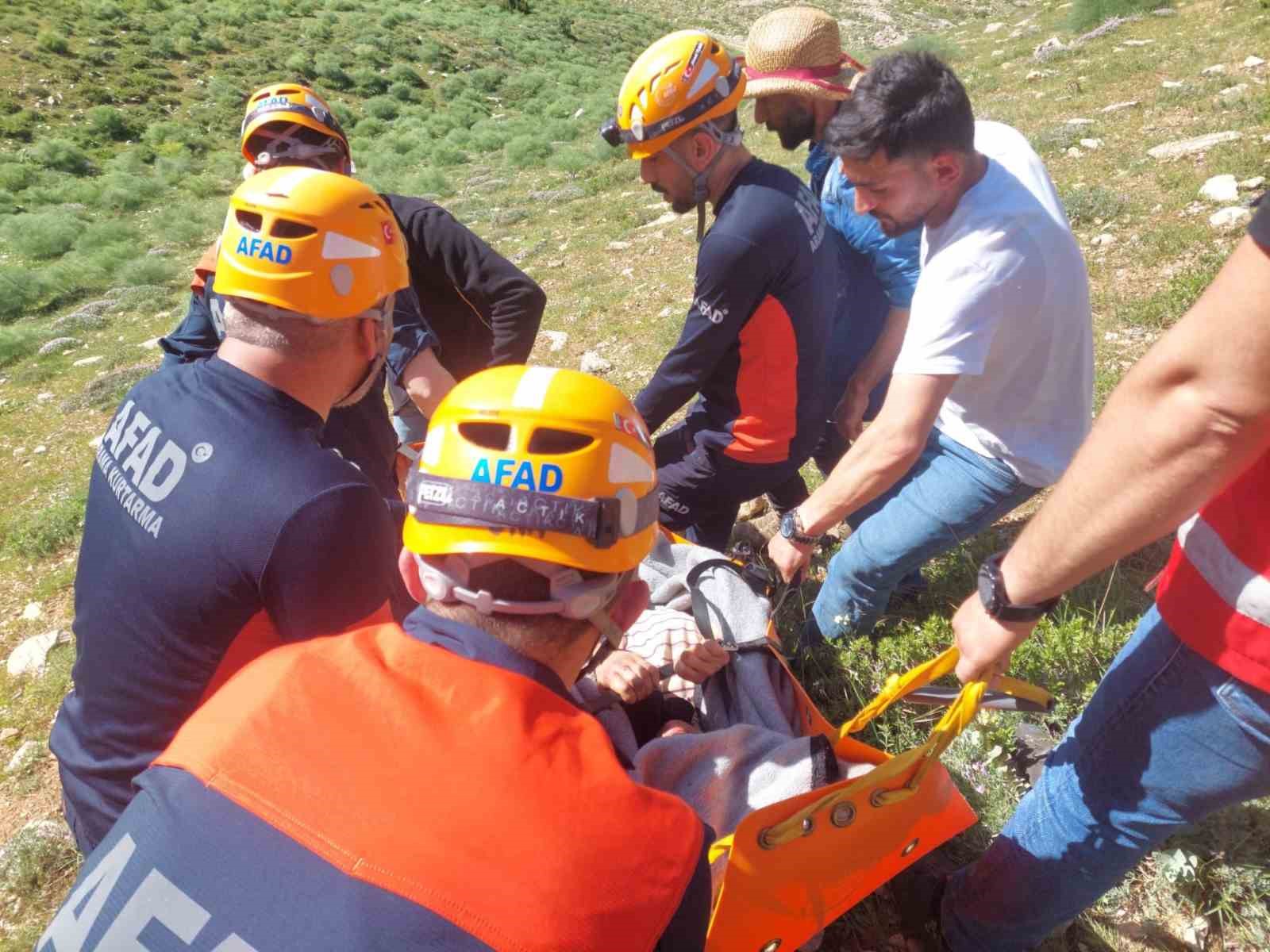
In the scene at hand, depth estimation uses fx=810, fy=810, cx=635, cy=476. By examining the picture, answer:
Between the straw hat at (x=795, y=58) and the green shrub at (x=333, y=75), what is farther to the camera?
the green shrub at (x=333, y=75)

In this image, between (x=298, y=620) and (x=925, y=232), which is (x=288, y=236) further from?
Answer: (x=925, y=232)

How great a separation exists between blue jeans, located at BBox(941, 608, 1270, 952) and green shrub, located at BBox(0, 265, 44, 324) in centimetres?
1642

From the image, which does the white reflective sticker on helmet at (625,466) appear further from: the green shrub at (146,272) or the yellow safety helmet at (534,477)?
the green shrub at (146,272)

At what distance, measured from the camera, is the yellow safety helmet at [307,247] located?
2225 millimetres

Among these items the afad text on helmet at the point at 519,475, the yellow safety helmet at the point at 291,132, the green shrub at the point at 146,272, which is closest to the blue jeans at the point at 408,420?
the yellow safety helmet at the point at 291,132

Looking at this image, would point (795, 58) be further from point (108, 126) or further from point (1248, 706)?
point (108, 126)

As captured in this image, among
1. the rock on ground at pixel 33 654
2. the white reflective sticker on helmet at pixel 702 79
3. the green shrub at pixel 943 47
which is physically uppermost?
the white reflective sticker on helmet at pixel 702 79

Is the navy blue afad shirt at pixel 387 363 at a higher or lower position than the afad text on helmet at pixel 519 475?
lower

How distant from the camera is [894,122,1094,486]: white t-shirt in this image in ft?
8.38

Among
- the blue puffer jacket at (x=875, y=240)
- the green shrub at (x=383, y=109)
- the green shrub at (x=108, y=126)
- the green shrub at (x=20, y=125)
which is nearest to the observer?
the blue puffer jacket at (x=875, y=240)

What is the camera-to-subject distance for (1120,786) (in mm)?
1861

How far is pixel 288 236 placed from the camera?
91.0 inches

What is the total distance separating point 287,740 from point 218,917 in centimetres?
25

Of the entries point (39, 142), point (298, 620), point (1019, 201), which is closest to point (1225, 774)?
point (1019, 201)
